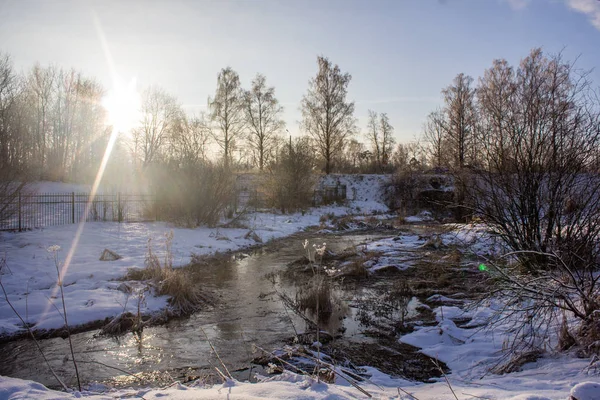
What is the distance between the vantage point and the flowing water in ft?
16.5

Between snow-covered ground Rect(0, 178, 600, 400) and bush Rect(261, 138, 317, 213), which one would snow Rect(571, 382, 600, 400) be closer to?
snow-covered ground Rect(0, 178, 600, 400)

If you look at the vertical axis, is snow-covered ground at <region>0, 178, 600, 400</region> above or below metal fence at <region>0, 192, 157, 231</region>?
below

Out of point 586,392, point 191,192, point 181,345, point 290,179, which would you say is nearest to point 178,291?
point 181,345

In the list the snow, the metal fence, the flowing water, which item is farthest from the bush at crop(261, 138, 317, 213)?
the snow

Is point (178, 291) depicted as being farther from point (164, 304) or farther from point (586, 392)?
point (586, 392)

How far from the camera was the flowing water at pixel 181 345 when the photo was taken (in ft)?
16.5

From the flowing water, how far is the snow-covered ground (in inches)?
26.1

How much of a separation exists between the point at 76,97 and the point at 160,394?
142 ft

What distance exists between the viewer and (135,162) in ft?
147

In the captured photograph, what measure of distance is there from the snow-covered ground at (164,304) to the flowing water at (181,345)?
26.1 inches

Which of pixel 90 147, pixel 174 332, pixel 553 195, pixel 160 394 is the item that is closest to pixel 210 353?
pixel 174 332

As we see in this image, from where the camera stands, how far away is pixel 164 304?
25.3ft

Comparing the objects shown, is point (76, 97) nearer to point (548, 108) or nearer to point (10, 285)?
point (10, 285)

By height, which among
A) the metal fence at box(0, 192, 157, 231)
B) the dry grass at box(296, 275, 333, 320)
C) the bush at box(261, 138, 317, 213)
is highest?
the bush at box(261, 138, 317, 213)
